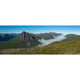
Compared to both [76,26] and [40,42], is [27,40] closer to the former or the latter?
[40,42]

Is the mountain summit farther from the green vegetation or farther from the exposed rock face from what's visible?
the green vegetation

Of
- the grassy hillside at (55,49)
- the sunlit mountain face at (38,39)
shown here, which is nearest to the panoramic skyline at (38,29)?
the sunlit mountain face at (38,39)

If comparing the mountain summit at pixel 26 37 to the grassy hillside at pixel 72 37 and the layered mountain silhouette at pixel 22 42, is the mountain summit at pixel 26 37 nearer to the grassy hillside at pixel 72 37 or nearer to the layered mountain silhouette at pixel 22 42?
the layered mountain silhouette at pixel 22 42

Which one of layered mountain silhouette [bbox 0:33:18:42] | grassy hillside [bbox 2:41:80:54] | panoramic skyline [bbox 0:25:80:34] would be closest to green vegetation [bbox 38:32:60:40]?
panoramic skyline [bbox 0:25:80:34]

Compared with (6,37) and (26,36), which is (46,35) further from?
(6,37)

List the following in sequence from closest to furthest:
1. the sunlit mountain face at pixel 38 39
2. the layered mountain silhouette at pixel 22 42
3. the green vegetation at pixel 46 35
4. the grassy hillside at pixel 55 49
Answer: the grassy hillside at pixel 55 49, the sunlit mountain face at pixel 38 39, the layered mountain silhouette at pixel 22 42, the green vegetation at pixel 46 35

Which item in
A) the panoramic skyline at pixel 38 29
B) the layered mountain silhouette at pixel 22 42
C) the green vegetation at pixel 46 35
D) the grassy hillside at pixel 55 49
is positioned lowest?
the grassy hillside at pixel 55 49

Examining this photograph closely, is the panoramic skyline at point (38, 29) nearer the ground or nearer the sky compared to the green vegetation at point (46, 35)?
nearer the sky

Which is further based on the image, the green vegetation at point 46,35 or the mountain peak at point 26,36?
the green vegetation at point 46,35

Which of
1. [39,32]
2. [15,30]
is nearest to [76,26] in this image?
[39,32]
